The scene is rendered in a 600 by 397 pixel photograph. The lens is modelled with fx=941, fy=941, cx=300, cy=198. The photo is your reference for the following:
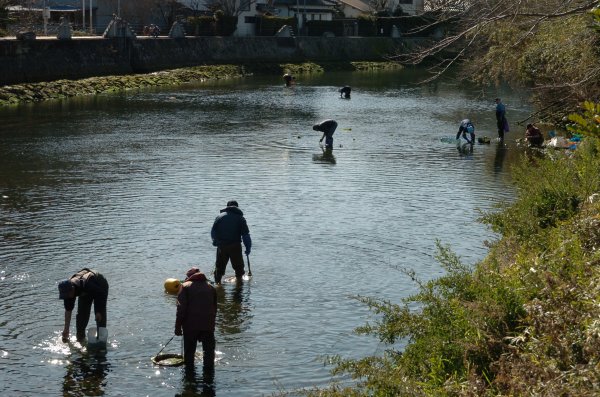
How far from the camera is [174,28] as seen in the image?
7694cm

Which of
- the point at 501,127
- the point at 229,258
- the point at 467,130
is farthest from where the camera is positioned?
the point at 501,127

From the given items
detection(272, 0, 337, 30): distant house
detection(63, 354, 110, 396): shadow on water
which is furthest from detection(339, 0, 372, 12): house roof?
detection(63, 354, 110, 396): shadow on water

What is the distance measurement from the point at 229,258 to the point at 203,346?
460 cm

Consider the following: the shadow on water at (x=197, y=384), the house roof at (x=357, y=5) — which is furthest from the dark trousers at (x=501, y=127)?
the house roof at (x=357, y=5)

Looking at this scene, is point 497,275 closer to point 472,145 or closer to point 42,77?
point 472,145

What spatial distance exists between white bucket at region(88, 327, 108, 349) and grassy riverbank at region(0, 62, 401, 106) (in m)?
37.7

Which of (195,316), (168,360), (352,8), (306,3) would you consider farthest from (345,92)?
(352,8)

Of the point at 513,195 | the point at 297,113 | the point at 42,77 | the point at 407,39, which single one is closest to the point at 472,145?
the point at 513,195

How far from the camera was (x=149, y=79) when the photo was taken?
2591 inches

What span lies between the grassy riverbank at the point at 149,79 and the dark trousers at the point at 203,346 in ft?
129

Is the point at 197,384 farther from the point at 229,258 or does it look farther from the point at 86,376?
the point at 229,258

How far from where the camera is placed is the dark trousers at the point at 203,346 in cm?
1333

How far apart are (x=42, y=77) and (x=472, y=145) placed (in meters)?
31.6

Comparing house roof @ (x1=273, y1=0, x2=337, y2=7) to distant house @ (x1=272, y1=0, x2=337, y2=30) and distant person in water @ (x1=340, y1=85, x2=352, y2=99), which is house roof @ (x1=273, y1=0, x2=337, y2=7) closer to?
distant house @ (x1=272, y1=0, x2=337, y2=30)
